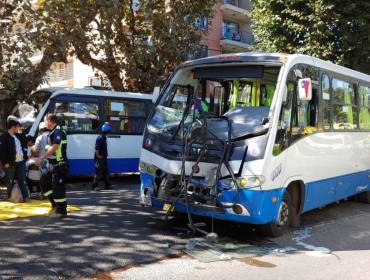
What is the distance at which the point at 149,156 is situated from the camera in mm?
6887

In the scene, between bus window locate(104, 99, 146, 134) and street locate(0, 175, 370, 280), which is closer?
street locate(0, 175, 370, 280)

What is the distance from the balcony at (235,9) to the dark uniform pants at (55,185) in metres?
25.6

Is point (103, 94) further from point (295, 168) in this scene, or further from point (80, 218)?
point (295, 168)

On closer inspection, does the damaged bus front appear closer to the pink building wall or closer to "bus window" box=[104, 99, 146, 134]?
"bus window" box=[104, 99, 146, 134]

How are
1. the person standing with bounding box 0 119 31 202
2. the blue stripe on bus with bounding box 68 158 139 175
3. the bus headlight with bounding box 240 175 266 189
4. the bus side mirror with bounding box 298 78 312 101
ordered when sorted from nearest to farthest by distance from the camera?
1. the bus headlight with bounding box 240 175 266 189
2. the bus side mirror with bounding box 298 78 312 101
3. the person standing with bounding box 0 119 31 202
4. the blue stripe on bus with bounding box 68 158 139 175

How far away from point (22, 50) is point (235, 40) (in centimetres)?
2200

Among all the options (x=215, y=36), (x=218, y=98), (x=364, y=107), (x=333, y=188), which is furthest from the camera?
(x=215, y=36)

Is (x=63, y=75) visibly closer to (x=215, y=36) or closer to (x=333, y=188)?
(x=215, y=36)

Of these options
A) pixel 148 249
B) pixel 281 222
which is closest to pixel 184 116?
pixel 148 249

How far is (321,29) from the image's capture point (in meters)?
17.1

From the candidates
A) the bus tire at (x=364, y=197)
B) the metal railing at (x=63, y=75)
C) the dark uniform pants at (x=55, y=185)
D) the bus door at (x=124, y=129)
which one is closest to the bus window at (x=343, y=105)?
the bus tire at (x=364, y=197)

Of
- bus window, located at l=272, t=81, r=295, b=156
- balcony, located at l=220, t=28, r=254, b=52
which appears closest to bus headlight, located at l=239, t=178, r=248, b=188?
bus window, located at l=272, t=81, r=295, b=156

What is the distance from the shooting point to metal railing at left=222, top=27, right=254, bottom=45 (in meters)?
31.7

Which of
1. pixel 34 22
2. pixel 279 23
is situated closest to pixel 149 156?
Result: pixel 34 22
